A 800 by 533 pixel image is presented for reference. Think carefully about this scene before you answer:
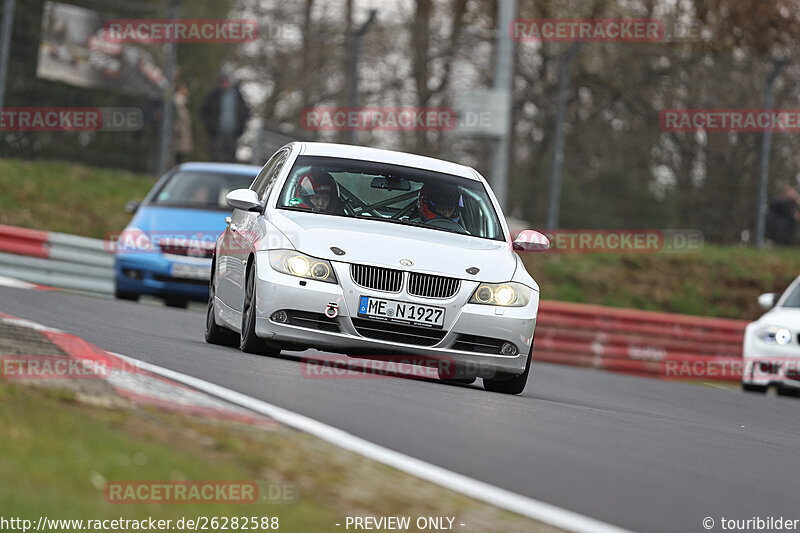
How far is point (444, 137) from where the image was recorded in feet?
72.2

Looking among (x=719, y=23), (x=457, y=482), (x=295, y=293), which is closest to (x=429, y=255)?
(x=295, y=293)

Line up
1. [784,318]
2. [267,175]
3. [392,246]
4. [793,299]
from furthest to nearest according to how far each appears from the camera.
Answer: [793,299], [784,318], [267,175], [392,246]

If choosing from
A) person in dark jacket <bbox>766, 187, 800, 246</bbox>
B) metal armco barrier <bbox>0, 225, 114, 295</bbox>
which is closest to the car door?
metal armco barrier <bbox>0, 225, 114, 295</bbox>

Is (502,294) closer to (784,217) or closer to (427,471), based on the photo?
(427,471)

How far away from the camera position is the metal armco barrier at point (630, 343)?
19.1m

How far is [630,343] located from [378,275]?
1000 cm

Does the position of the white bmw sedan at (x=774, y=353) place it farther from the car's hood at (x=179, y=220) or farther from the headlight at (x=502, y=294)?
the headlight at (x=502, y=294)

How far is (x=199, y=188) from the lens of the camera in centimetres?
1784

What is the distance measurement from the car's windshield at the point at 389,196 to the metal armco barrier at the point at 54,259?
898cm

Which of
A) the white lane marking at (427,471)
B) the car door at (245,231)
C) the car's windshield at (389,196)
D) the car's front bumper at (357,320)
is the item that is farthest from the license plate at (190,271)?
the white lane marking at (427,471)

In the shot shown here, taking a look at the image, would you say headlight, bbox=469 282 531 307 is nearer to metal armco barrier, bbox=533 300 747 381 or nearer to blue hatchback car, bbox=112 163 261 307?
blue hatchback car, bbox=112 163 261 307

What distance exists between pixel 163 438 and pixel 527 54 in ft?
54.0

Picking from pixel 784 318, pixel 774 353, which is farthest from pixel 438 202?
pixel 784 318

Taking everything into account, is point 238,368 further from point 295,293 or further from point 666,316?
point 666,316
